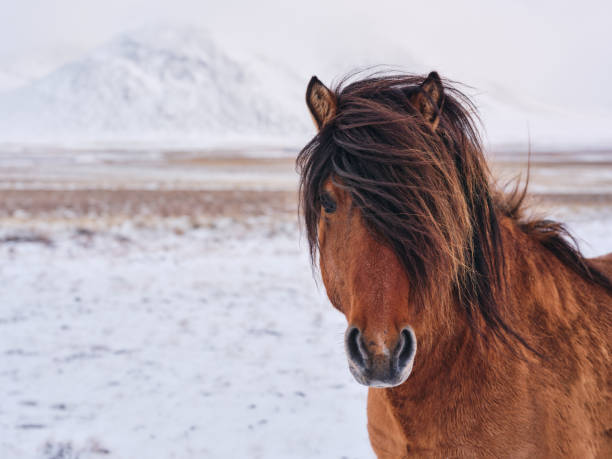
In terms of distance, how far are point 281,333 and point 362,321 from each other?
4.04m

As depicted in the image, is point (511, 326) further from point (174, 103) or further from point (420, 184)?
point (174, 103)

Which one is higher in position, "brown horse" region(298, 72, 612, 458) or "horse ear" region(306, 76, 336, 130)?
"horse ear" region(306, 76, 336, 130)

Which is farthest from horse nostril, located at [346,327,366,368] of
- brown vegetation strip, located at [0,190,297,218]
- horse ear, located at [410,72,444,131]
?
brown vegetation strip, located at [0,190,297,218]

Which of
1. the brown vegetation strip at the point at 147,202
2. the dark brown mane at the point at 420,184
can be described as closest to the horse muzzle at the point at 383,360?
the dark brown mane at the point at 420,184

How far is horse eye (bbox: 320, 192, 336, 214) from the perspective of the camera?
165 centimetres

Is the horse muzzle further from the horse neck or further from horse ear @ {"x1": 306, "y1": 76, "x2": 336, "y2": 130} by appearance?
horse ear @ {"x1": 306, "y1": 76, "x2": 336, "y2": 130}

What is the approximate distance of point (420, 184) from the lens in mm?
1514

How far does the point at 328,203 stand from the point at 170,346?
12.7 feet

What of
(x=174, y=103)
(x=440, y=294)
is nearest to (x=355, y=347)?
(x=440, y=294)

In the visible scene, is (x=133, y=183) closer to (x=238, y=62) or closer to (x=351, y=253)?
(x=351, y=253)

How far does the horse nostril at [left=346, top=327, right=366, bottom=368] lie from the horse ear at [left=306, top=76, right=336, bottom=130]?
805mm

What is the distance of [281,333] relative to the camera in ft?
17.4

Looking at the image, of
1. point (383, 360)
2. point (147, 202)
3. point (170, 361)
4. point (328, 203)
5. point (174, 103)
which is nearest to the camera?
point (383, 360)

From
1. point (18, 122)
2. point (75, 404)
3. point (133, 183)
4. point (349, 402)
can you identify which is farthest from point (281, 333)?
point (18, 122)
